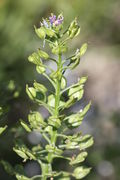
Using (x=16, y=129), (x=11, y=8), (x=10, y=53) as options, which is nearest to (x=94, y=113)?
(x=10, y=53)

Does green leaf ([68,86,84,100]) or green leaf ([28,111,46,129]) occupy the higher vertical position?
green leaf ([68,86,84,100])

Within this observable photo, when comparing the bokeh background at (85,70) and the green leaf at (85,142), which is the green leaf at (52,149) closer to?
the green leaf at (85,142)

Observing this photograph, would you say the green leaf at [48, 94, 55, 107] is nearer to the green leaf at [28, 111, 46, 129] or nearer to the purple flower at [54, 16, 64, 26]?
the green leaf at [28, 111, 46, 129]

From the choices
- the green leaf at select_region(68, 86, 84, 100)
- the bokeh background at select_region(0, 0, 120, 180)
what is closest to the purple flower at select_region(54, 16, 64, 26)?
the green leaf at select_region(68, 86, 84, 100)

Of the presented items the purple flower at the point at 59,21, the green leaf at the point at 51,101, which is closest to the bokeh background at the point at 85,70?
the green leaf at the point at 51,101

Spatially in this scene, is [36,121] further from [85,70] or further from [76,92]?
[85,70]

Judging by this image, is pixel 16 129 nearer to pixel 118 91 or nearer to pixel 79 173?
pixel 79 173

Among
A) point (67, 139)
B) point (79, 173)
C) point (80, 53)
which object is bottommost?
point (79, 173)

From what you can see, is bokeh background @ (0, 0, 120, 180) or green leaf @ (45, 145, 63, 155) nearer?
green leaf @ (45, 145, 63, 155)
